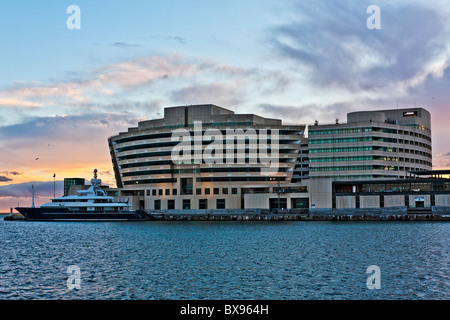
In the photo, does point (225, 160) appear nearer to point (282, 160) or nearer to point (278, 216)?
point (282, 160)

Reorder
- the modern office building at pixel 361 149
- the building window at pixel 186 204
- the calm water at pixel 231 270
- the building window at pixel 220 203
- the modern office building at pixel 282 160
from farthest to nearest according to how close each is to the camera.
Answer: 1. the building window at pixel 186 204
2. the building window at pixel 220 203
3. the modern office building at pixel 361 149
4. the modern office building at pixel 282 160
5. the calm water at pixel 231 270

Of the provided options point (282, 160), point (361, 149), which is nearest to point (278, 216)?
point (282, 160)

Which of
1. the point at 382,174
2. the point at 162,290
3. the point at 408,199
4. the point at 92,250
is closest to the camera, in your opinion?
the point at 162,290

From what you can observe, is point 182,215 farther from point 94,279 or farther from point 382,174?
point 94,279

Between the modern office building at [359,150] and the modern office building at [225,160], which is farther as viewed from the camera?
the modern office building at [225,160]

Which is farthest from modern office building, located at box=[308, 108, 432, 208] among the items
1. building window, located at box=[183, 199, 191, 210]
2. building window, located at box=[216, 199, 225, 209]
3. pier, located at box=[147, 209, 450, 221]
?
building window, located at box=[183, 199, 191, 210]

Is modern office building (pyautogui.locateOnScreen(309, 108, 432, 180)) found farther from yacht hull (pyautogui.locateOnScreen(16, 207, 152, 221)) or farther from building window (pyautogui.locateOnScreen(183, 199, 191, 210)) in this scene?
yacht hull (pyautogui.locateOnScreen(16, 207, 152, 221))

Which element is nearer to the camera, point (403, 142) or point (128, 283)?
point (128, 283)

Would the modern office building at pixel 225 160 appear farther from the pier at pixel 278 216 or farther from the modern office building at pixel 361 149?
the modern office building at pixel 361 149

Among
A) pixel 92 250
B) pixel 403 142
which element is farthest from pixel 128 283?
pixel 403 142

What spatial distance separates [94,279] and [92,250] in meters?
28.9

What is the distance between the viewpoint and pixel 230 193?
192125mm

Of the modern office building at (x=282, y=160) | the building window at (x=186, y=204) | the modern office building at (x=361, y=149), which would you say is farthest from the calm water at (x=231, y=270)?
the building window at (x=186, y=204)

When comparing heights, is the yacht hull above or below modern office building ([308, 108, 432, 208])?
below
